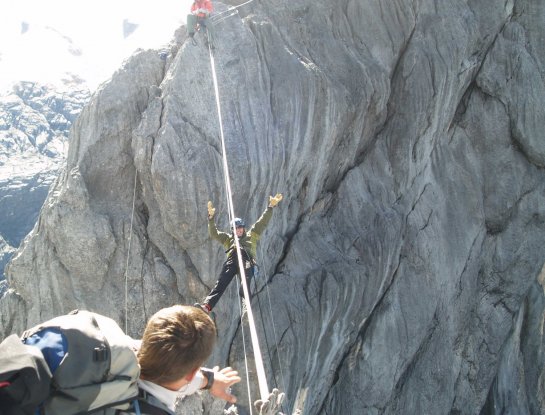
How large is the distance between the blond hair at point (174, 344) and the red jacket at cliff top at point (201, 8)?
13.6 meters

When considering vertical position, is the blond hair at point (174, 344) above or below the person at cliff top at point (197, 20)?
below

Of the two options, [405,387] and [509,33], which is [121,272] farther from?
[509,33]

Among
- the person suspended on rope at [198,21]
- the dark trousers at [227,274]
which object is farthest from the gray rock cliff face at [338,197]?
the dark trousers at [227,274]

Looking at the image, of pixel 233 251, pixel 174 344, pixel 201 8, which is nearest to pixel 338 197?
pixel 233 251

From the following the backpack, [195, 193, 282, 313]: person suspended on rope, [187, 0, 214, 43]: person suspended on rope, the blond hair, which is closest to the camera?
the backpack

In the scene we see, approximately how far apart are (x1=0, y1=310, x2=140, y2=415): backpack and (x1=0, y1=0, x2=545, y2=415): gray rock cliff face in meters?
10.6

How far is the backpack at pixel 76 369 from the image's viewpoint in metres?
3.15

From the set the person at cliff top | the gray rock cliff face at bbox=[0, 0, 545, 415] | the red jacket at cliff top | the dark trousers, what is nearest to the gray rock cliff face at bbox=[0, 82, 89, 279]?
the gray rock cliff face at bbox=[0, 0, 545, 415]

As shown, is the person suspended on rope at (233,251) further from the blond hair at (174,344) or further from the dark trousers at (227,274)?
the blond hair at (174,344)

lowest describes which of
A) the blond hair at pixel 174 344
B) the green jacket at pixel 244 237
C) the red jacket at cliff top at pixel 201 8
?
the green jacket at pixel 244 237

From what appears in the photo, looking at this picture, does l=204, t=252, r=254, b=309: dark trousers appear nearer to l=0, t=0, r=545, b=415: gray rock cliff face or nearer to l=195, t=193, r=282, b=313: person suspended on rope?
l=195, t=193, r=282, b=313: person suspended on rope

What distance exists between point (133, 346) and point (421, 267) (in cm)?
1750

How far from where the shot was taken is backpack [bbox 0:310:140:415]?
3.15 meters

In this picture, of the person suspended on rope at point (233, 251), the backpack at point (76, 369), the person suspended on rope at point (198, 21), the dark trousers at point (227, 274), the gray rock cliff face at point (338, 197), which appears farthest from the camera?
the person suspended on rope at point (198, 21)
